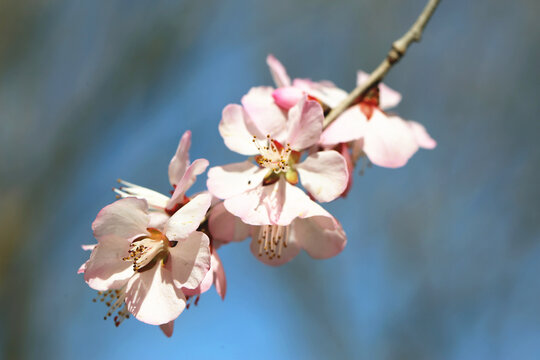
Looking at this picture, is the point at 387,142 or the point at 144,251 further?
the point at 387,142

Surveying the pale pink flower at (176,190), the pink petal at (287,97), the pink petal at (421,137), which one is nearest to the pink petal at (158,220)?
the pale pink flower at (176,190)

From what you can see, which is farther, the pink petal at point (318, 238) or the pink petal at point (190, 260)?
the pink petal at point (318, 238)

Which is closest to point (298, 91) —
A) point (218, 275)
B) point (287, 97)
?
point (287, 97)

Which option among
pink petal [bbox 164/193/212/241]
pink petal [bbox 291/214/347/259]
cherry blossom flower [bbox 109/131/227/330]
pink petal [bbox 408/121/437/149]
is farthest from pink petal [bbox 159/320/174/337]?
pink petal [bbox 408/121/437/149]

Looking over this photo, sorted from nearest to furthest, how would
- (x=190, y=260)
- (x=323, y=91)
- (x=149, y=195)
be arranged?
(x=190, y=260) < (x=149, y=195) < (x=323, y=91)

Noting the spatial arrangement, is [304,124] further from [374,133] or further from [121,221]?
[121,221]

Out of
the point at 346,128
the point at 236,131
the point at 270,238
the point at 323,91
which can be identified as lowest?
the point at 270,238

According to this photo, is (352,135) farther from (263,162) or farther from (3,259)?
(3,259)

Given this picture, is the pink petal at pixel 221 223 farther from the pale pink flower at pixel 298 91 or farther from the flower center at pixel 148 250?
the pale pink flower at pixel 298 91
